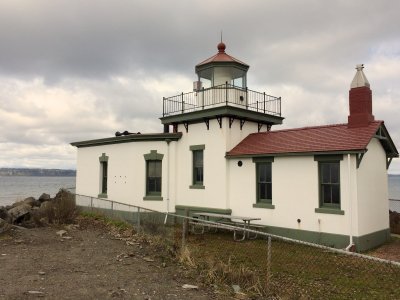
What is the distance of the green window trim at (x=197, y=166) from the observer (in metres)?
16.5

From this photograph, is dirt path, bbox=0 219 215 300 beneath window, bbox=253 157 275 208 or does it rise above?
beneath

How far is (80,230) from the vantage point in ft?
46.4

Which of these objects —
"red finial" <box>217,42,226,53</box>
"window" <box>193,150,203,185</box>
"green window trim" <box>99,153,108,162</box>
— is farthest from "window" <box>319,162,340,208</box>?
"green window trim" <box>99,153,108,162</box>

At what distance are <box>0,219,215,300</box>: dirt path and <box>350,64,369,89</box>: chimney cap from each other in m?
9.64

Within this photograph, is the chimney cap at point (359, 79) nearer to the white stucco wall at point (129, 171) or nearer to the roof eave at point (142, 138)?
the roof eave at point (142, 138)

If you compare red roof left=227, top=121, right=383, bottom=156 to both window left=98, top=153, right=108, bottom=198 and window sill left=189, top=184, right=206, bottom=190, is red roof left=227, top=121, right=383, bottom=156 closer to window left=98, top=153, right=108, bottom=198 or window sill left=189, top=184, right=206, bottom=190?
window sill left=189, top=184, right=206, bottom=190

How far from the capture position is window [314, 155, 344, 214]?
12109 mm

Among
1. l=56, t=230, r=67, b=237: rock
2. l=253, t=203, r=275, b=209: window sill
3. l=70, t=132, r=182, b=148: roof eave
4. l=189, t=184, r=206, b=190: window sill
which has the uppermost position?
l=70, t=132, r=182, b=148: roof eave

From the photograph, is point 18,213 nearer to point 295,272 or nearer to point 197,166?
point 197,166

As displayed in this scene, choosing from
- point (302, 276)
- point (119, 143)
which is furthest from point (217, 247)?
point (119, 143)

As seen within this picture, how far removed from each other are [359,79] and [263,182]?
212 inches

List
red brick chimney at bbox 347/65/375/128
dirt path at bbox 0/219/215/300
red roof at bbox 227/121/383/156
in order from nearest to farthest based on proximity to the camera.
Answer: dirt path at bbox 0/219/215/300
red roof at bbox 227/121/383/156
red brick chimney at bbox 347/65/375/128

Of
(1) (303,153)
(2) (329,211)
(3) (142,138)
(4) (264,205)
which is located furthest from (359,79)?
(3) (142,138)

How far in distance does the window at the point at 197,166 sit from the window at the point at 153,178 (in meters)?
1.87
